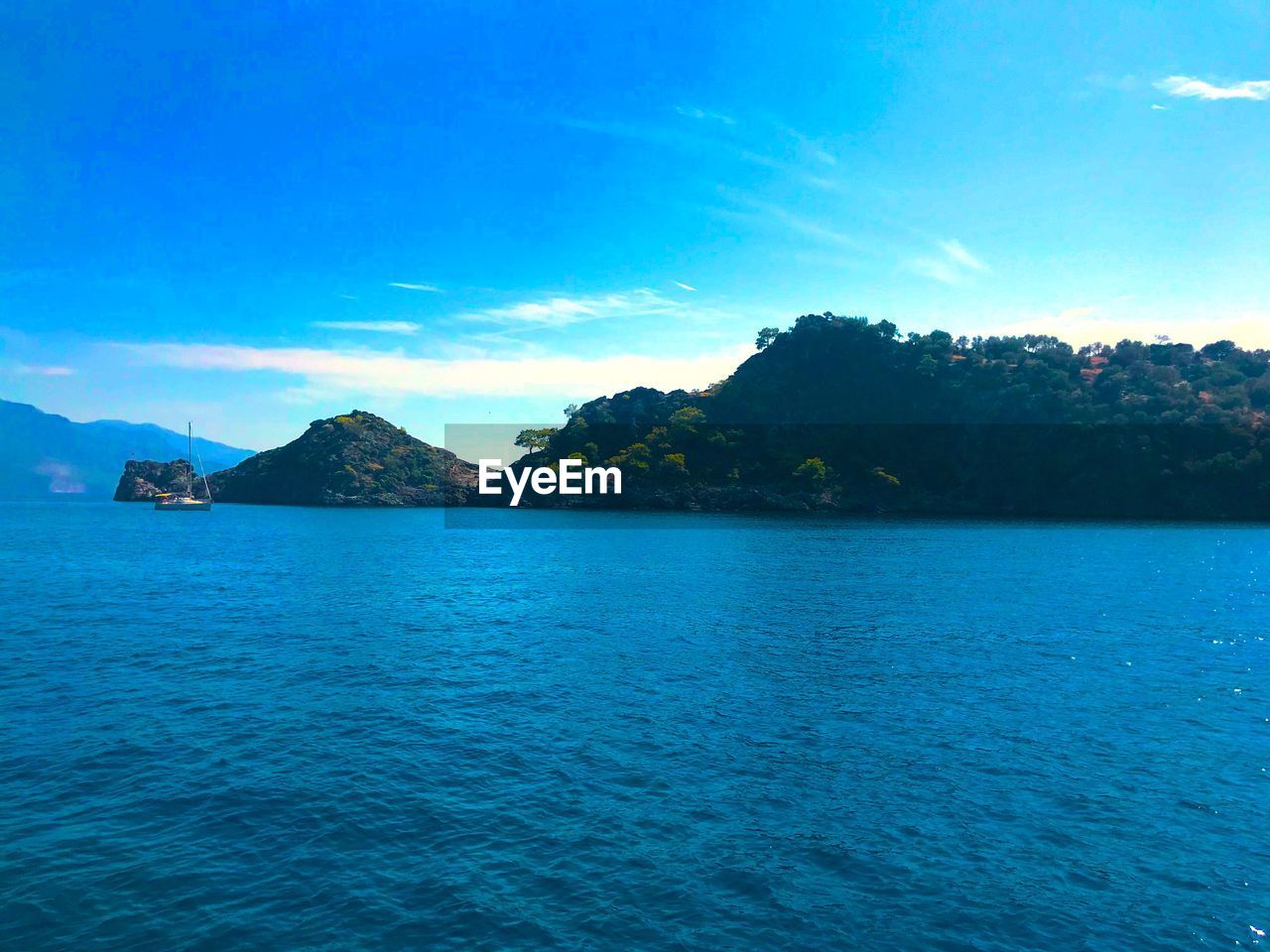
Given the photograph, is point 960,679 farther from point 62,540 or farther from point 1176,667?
point 62,540

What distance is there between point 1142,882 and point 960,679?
23.0 m

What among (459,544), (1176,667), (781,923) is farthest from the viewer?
(459,544)

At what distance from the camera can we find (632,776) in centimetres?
2941

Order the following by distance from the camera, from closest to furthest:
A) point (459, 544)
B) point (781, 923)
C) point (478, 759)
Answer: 1. point (781, 923)
2. point (478, 759)
3. point (459, 544)

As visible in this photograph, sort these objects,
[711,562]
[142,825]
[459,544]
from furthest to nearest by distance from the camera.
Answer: [459,544]
[711,562]
[142,825]

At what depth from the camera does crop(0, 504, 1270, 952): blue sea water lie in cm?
2009

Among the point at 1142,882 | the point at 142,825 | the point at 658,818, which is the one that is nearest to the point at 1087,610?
the point at 1142,882

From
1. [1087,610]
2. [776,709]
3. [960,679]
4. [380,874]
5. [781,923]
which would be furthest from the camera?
[1087,610]

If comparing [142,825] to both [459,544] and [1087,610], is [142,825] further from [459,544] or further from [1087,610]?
[459,544]

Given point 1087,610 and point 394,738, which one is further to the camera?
point 1087,610

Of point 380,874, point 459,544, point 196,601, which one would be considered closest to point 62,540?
point 459,544

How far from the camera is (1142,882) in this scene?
2194 cm

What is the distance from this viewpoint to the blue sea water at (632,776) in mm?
20094

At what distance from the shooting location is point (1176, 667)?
157 feet
